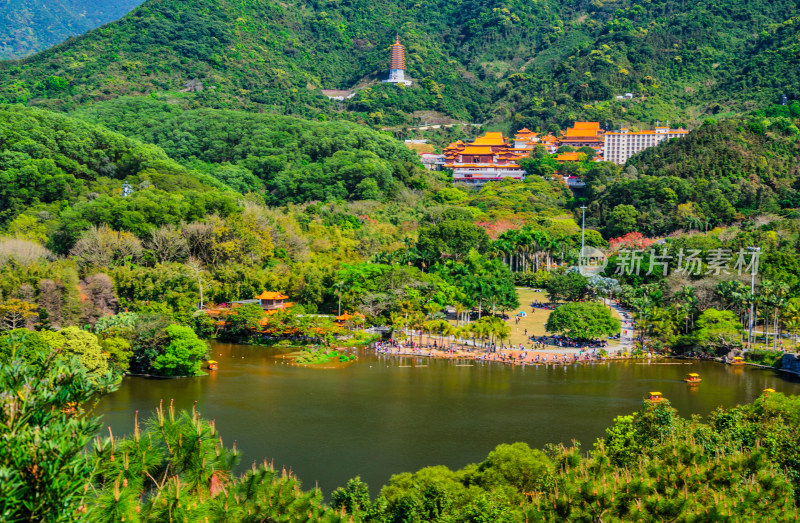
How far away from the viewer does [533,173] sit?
82000 millimetres

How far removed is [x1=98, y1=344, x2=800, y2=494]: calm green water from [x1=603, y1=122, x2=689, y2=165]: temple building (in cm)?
5596

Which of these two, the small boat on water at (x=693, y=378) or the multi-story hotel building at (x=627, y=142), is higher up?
the multi-story hotel building at (x=627, y=142)

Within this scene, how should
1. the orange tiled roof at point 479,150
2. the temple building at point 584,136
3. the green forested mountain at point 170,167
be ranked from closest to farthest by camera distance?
the green forested mountain at point 170,167
the orange tiled roof at point 479,150
the temple building at point 584,136

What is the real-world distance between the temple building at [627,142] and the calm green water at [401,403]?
56.0 meters

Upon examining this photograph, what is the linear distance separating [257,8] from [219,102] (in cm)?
2862

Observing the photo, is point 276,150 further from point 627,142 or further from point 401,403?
point 401,403

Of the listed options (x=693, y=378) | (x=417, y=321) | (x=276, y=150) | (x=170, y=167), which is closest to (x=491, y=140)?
(x=276, y=150)

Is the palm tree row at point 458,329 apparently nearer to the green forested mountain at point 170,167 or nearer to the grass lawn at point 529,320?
the grass lawn at point 529,320

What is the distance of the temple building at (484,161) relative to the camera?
82000 mm

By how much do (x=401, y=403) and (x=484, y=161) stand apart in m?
58.8

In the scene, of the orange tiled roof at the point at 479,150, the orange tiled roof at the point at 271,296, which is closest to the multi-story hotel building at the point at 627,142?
the orange tiled roof at the point at 479,150

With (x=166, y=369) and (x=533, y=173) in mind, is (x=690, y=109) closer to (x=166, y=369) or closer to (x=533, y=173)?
(x=533, y=173)

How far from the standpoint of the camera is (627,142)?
8606cm

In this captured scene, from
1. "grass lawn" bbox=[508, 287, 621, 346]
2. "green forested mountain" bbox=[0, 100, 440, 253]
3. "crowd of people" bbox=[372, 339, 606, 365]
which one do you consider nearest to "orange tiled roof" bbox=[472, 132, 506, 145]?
"green forested mountain" bbox=[0, 100, 440, 253]
